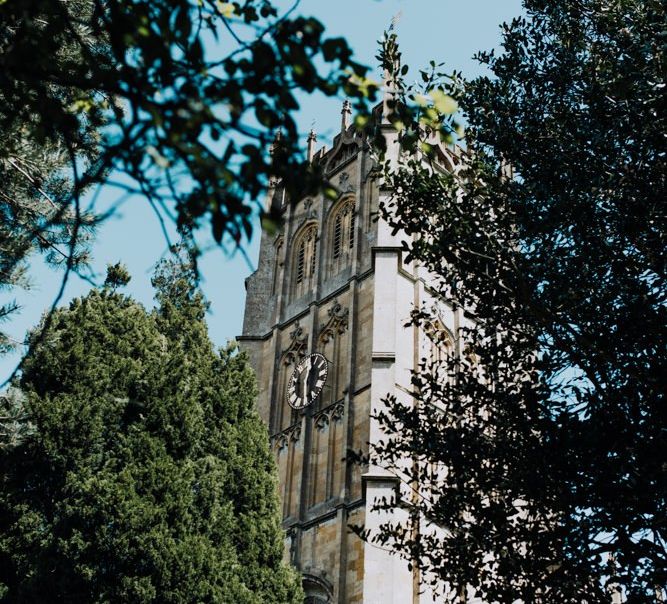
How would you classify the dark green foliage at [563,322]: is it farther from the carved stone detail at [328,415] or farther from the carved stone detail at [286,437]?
the carved stone detail at [286,437]

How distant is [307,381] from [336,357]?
140cm

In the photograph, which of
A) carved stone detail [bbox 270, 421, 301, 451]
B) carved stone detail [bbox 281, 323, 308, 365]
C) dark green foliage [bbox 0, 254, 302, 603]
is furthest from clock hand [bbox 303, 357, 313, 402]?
dark green foliage [bbox 0, 254, 302, 603]

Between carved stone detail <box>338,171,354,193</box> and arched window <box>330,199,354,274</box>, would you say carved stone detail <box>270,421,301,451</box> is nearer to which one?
arched window <box>330,199,354,274</box>

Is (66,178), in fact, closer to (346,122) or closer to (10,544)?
(10,544)

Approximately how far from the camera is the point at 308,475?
1134 inches

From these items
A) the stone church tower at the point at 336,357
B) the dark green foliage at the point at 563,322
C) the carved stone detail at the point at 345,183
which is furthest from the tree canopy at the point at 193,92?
the carved stone detail at the point at 345,183

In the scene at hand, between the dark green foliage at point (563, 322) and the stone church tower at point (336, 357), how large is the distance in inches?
430

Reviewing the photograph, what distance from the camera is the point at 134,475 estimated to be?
596 inches

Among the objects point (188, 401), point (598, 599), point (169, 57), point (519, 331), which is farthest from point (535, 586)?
point (188, 401)

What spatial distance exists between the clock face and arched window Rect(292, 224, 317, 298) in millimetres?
3207

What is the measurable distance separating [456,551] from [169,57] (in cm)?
706

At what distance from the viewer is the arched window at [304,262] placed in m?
34.0

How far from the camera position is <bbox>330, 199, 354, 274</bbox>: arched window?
1286 inches

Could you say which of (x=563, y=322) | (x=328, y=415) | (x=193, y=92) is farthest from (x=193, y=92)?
(x=328, y=415)
